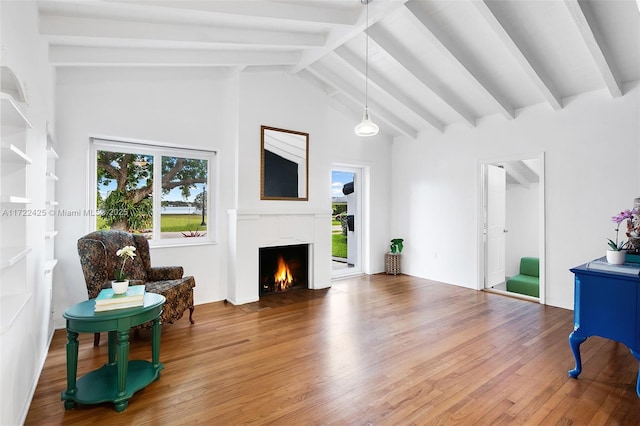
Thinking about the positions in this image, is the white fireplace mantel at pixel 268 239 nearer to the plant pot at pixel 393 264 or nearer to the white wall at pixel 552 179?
the plant pot at pixel 393 264

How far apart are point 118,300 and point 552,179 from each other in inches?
199

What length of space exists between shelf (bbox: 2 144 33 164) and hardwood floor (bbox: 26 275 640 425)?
157 centimetres

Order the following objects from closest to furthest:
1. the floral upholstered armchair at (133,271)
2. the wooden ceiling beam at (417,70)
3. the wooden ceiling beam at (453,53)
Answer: the floral upholstered armchair at (133,271) < the wooden ceiling beam at (453,53) < the wooden ceiling beam at (417,70)

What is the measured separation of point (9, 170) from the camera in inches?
74.2

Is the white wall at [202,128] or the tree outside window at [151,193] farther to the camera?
the tree outside window at [151,193]

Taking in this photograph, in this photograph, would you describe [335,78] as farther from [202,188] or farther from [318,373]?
[318,373]

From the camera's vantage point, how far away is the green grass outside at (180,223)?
4.22m

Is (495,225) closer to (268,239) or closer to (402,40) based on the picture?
(402,40)

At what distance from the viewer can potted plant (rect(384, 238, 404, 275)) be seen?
20.3 ft

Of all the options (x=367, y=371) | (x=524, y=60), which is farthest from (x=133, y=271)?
(x=524, y=60)

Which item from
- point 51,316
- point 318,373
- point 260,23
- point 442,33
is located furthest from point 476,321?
point 51,316

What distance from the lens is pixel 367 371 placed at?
8.41ft

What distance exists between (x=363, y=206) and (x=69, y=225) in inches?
178

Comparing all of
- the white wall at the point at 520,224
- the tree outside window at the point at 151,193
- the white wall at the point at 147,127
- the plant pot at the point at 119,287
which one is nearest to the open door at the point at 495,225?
the white wall at the point at 520,224
